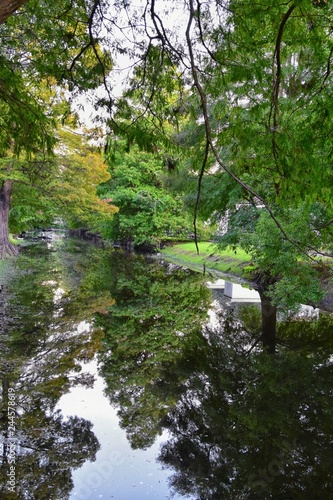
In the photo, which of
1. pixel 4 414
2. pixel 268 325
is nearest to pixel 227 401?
pixel 4 414

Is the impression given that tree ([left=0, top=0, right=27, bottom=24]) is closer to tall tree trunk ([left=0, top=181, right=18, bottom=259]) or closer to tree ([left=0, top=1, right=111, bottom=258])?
tree ([left=0, top=1, right=111, bottom=258])

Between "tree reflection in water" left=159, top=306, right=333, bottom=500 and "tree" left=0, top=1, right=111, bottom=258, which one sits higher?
"tree" left=0, top=1, right=111, bottom=258

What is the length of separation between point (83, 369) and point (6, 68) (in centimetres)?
491

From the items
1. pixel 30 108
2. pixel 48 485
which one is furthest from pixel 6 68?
pixel 48 485

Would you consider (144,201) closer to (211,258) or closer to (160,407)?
(211,258)

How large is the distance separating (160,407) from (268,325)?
235 inches

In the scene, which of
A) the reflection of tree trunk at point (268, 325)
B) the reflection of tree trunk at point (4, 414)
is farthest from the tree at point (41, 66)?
the reflection of tree trunk at point (268, 325)

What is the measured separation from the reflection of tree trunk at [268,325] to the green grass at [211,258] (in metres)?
4.55

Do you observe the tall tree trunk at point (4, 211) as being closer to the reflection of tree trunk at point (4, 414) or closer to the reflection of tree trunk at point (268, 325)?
the reflection of tree trunk at point (268, 325)

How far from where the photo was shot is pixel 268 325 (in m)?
11.2

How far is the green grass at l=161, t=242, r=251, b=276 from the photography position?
2208cm

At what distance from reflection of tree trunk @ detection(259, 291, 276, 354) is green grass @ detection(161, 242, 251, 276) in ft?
14.9

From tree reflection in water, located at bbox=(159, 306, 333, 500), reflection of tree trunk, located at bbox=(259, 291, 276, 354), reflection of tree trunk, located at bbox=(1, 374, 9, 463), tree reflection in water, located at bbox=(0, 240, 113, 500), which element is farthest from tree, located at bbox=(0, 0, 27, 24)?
reflection of tree trunk, located at bbox=(259, 291, 276, 354)

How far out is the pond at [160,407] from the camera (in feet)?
14.1
